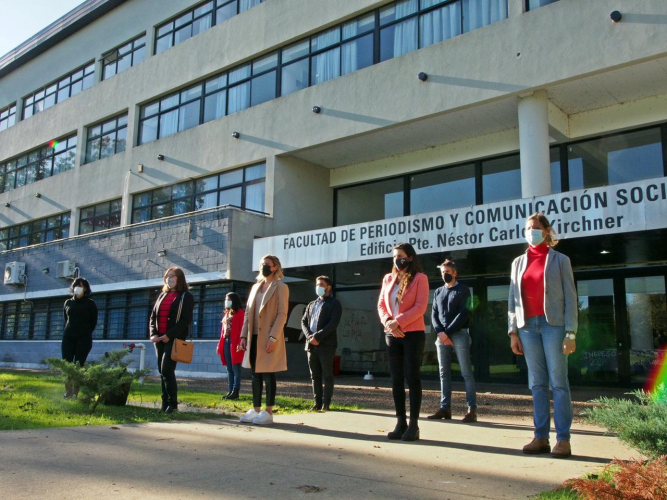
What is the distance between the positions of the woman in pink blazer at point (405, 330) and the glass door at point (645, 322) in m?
9.27

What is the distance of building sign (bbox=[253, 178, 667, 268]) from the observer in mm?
10484

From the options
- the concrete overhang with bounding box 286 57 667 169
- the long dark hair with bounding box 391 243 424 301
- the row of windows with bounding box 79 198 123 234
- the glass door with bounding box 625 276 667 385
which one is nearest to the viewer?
the long dark hair with bounding box 391 243 424 301

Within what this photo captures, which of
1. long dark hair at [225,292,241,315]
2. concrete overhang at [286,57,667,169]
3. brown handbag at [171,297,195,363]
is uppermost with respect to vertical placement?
concrete overhang at [286,57,667,169]

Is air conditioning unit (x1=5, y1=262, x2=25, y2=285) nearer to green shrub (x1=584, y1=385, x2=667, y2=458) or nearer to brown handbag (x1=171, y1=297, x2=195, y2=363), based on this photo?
brown handbag (x1=171, y1=297, x2=195, y2=363)

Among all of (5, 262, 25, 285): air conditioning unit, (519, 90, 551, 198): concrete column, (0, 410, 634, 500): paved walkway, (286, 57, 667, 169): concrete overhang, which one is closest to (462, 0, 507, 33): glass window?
(286, 57, 667, 169): concrete overhang

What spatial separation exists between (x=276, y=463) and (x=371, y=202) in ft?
49.0

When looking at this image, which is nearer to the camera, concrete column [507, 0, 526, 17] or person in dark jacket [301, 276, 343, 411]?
person in dark jacket [301, 276, 343, 411]

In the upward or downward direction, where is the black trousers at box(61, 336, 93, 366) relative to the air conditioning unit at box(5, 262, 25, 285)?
downward

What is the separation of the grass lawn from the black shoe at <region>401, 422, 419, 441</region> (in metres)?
2.56

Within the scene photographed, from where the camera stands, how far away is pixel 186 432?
228 inches

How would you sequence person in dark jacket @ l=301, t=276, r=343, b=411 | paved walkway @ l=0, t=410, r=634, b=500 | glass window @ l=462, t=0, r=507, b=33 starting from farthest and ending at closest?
glass window @ l=462, t=0, r=507, b=33, person in dark jacket @ l=301, t=276, r=343, b=411, paved walkway @ l=0, t=410, r=634, b=500

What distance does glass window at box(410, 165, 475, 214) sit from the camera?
16.6 m

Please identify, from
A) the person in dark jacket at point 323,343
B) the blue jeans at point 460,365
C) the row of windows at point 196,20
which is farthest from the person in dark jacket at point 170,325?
the row of windows at point 196,20

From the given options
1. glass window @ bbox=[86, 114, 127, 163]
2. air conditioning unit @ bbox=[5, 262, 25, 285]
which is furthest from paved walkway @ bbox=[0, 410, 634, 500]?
air conditioning unit @ bbox=[5, 262, 25, 285]
